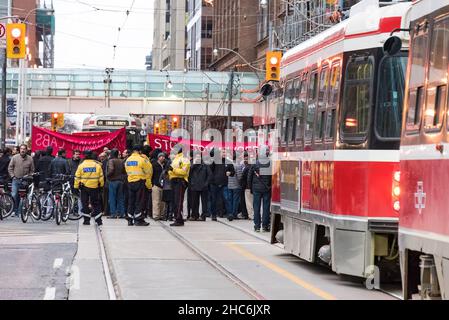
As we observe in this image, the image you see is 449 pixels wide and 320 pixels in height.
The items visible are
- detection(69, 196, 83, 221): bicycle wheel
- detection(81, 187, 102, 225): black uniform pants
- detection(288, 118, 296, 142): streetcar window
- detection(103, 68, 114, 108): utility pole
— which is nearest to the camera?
detection(288, 118, 296, 142): streetcar window

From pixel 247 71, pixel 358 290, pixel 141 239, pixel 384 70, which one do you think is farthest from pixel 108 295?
pixel 247 71

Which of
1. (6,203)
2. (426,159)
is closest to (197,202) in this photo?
(6,203)

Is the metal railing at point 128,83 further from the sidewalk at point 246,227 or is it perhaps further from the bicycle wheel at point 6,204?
the sidewalk at point 246,227

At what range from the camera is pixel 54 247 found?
724 inches

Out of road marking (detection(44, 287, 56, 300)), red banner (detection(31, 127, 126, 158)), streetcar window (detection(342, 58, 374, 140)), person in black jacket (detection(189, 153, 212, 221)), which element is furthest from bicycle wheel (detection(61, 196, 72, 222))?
streetcar window (detection(342, 58, 374, 140))

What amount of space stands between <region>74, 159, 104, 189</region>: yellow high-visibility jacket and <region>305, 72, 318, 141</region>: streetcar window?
33.9ft

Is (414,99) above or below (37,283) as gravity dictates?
above

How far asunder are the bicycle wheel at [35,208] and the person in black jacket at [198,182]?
387cm

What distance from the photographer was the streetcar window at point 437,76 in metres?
9.06

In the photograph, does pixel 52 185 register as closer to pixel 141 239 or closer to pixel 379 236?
pixel 141 239

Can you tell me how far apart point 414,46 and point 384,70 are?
8.16ft

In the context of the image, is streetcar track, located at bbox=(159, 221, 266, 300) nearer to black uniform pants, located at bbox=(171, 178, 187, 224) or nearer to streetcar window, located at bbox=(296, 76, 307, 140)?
black uniform pants, located at bbox=(171, 178, 187, 224)

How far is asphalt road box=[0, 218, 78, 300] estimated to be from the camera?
12.5 meters

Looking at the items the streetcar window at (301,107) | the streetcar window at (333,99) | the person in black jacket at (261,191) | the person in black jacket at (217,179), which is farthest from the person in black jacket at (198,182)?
the streetcar window at (333,99)
